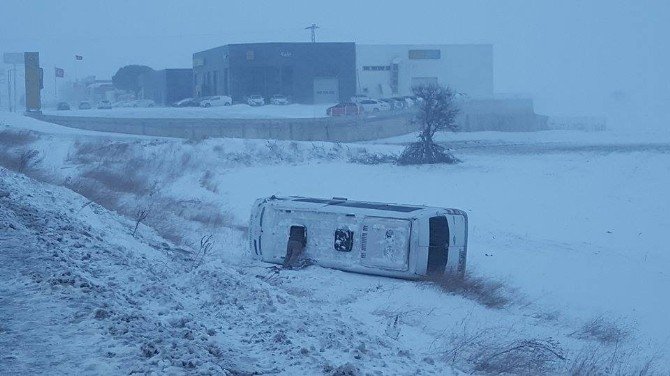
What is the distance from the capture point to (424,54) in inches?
3757

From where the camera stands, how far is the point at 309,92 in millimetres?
88000

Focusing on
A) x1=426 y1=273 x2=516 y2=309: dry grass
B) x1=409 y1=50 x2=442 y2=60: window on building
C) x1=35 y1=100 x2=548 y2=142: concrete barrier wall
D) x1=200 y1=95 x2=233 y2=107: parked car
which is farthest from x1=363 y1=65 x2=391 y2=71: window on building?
x1=426 y1=273 x2=516 y2=309: dry grass

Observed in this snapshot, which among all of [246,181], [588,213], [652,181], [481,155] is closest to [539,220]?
[588,213]

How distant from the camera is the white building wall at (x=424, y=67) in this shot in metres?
94.5

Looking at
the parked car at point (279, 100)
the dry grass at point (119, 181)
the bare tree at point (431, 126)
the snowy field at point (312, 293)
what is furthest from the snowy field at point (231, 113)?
the snowy field at point (312, 293)

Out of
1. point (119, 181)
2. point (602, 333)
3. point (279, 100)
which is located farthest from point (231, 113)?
point (602, 333)

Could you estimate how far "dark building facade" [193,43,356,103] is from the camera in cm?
8638

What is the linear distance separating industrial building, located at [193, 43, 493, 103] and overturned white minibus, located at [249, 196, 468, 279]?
235 feet

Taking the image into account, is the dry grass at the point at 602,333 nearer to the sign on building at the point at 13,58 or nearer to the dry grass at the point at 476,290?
the dry grass at the point at 476,290

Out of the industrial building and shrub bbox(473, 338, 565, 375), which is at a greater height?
the industrial building

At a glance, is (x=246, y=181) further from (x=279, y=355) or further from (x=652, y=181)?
(x=279, y=355)

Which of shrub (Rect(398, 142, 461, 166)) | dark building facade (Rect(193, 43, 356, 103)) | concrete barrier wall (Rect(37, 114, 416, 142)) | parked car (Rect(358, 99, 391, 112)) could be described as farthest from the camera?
dark building facade (Rect(193, 43, 356, 103))

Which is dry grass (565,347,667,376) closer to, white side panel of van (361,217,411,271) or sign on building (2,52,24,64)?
white side panel of van (361,217,411,271)

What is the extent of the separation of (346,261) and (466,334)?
470 cm
